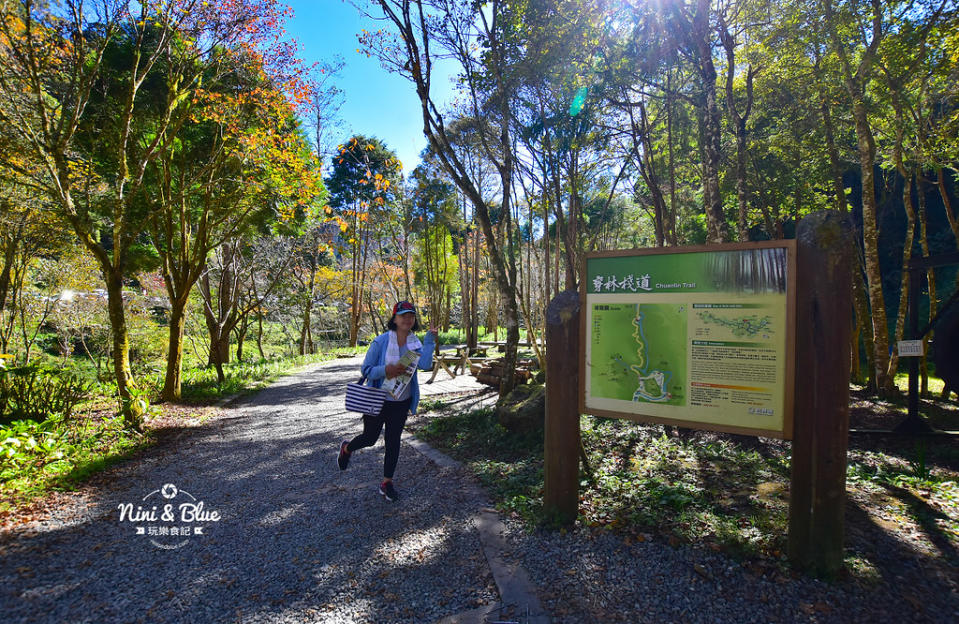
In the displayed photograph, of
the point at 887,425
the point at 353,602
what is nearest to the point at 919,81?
the point at 887,425

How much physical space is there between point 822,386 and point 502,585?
2.08 metres

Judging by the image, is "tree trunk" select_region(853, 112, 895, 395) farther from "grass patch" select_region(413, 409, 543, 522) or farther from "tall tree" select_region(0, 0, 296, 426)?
"tall tree" select_region(0, 0, 296, 426)

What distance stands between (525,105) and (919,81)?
21.7 feet

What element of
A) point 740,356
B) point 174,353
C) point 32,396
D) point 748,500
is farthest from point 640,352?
point 174,353

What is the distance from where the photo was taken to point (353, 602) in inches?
92.3

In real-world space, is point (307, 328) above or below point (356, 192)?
below

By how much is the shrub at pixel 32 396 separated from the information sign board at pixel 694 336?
647cm

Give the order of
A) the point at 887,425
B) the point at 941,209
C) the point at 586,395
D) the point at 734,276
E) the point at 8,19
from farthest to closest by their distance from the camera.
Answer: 1. the point at 941,209
2. the point at 887,425
3. the point at 8,19
4. the point at 586,395
5. the point at 734,276

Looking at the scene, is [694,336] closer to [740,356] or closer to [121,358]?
[740,356]

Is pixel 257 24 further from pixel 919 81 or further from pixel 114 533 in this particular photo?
pixel 919 81

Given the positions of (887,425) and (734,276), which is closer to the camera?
(734,276)

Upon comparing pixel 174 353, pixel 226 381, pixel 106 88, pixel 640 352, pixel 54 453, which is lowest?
pixel 226 381

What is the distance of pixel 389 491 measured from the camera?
373 cm

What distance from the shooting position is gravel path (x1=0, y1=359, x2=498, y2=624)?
2.32m
